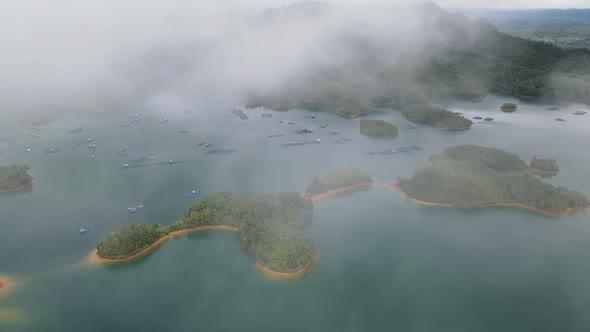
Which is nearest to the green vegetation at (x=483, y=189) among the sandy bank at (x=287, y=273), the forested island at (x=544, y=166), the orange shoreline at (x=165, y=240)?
the forested island at (x=544, y=166)

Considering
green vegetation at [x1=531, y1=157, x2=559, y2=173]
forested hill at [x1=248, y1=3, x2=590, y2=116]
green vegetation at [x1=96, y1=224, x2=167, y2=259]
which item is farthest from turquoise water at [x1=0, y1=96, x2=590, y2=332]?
forested hill at [x1=248, y1=3, x2=590, y2=116]

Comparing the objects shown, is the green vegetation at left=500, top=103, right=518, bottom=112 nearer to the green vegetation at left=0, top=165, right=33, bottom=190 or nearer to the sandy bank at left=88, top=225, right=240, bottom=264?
the sandy bank at left=88, top=225, right=240, bottom=264

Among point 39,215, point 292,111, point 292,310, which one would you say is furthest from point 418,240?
point 292,111

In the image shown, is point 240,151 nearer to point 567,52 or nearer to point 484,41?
point 484,41

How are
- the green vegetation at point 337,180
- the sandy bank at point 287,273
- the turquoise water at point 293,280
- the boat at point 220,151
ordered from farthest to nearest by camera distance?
the boat at point 220,151 → the green vegetation at point 337,180 → the sandy bank at point 287,273 → the turquoise water at point 293,280

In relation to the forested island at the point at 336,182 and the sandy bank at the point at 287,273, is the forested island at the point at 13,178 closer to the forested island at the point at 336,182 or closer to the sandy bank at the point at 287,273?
the sandy bank at the point at 287,273

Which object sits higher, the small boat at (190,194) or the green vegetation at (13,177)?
the green vegetation at (13,177)

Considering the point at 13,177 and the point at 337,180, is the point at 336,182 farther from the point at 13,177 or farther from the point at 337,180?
the point at 13,177
